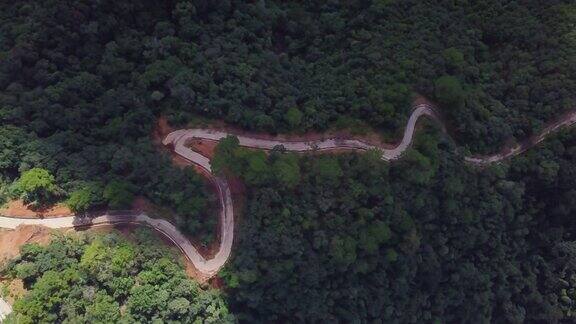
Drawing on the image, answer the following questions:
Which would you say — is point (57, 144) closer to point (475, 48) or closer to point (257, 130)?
point (257, 130)

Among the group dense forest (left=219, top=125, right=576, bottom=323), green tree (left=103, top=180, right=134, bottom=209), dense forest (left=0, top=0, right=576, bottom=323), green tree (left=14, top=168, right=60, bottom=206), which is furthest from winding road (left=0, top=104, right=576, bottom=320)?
green tree (left=14, top=168, right=60, bottom=206)

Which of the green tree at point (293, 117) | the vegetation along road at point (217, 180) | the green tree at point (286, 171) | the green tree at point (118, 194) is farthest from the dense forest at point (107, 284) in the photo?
the green tree at point (293, 117)

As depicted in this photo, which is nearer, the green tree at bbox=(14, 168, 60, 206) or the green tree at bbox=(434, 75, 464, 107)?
the green tree at bbox=(14, 168, 60, 206)

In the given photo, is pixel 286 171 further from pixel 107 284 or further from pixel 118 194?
pixel 107 284

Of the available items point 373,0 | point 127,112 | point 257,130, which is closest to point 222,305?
point 257,130

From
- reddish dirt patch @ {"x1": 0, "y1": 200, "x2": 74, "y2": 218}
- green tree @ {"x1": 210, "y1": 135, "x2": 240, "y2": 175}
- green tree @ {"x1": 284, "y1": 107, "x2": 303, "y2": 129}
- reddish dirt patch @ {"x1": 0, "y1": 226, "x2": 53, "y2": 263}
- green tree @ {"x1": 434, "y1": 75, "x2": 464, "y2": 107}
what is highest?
green tree @ {"x1": 434, "y1": 75, "x2": 464, "y2": 107}

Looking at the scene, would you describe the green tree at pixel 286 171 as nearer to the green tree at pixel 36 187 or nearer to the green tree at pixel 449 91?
the green tree at pixel 449 91

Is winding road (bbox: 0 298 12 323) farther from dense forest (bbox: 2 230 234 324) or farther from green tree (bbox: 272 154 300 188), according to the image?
green tree (bbox: 272 154 300 188)
